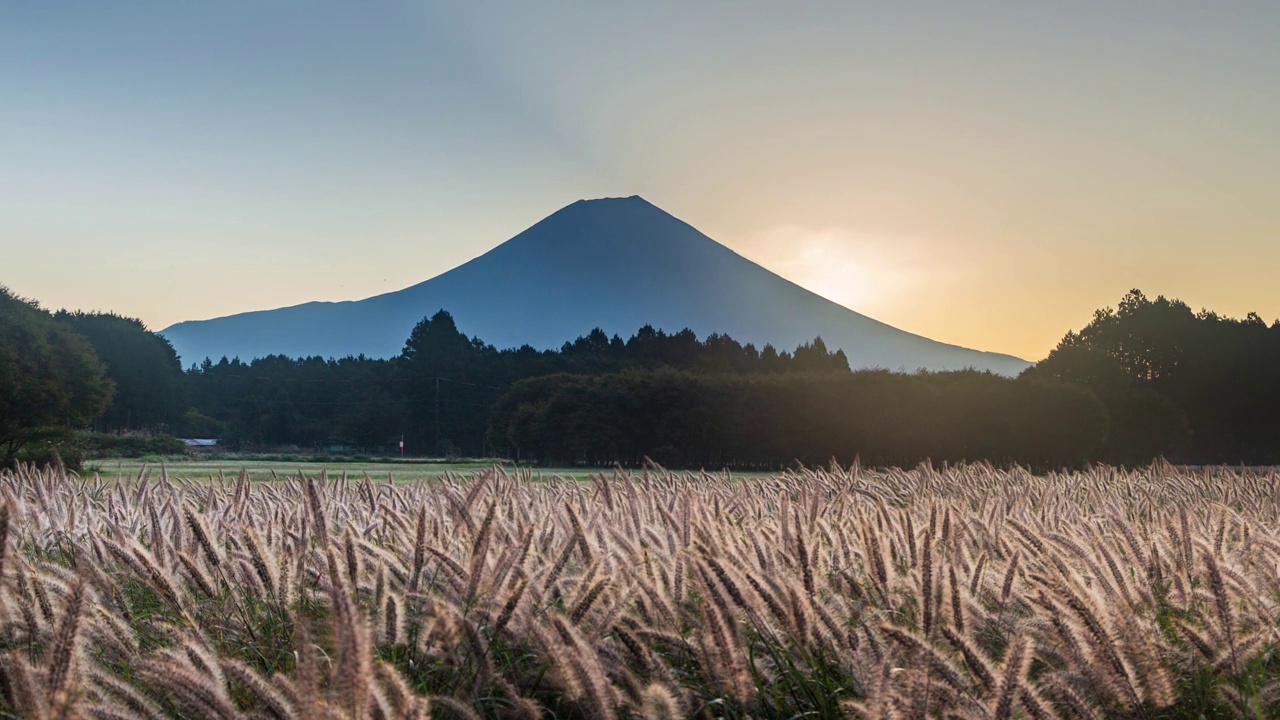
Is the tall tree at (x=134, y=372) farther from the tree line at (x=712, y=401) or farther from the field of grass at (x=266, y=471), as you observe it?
the field of grass at (x=266, y=471)

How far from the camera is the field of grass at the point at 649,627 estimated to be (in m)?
1.69

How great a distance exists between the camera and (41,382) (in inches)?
1345

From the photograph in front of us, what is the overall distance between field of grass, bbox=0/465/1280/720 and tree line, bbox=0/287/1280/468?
110 feet

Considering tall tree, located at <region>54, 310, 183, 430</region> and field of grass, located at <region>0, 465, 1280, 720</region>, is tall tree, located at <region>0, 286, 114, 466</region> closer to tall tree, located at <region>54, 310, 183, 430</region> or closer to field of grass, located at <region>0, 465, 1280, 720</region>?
field of grass, located at <region>0, 465, 1280, 720</region>

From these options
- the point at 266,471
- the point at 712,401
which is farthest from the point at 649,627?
the point at 712,401

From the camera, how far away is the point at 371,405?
104125 mm

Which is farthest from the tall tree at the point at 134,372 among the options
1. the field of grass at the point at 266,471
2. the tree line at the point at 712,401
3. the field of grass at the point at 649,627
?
the field of grass at the point at 649,627

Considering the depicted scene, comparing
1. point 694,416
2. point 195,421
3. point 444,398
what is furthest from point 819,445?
point 195,421

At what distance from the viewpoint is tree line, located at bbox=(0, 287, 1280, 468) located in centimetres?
5959

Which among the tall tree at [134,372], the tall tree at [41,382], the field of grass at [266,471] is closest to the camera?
the field of grass at [266,471]

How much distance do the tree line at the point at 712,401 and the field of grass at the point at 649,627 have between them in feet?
110

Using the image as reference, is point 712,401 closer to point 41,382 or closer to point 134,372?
point 41,382

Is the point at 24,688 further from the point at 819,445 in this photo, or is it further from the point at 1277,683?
the point at 819,445

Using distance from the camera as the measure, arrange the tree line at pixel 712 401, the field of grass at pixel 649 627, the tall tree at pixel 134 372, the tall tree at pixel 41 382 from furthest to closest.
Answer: the tall tree at pixel 134 372 → the tree line at pixel 712 401 → the tall tree at pixel 41 382 → the field of grass at pixel 649 627
